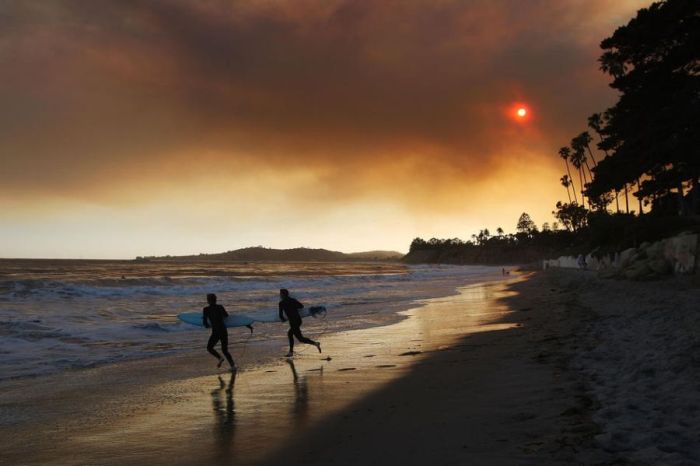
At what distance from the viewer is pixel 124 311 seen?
24.8 meters

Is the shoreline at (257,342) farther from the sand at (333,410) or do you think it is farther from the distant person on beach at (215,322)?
the distant person on beach at (215,322)

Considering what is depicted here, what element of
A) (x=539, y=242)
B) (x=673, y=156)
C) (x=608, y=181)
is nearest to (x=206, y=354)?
(x=673, y=156)

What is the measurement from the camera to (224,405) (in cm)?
793

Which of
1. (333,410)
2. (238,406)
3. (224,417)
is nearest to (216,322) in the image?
(238,406)

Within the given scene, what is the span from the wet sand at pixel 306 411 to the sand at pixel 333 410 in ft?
0.07

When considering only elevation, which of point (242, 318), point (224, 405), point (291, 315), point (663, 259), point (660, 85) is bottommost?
point (224, 405)

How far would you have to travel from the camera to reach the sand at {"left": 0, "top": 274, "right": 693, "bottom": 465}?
544 cm

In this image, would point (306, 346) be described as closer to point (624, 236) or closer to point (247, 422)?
point (247, 422)

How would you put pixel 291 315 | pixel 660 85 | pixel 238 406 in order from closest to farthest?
1. pixel 238 406
2. pixel 291 315
3. pixel 660 85

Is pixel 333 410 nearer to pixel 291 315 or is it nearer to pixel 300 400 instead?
pixel 300 400

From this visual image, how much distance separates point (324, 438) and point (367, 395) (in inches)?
86.1

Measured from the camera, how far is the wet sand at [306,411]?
5.54 m

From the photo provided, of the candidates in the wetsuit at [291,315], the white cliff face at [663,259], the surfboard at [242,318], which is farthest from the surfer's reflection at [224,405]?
the white cliff face at [663,259]

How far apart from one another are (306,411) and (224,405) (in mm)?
1392
